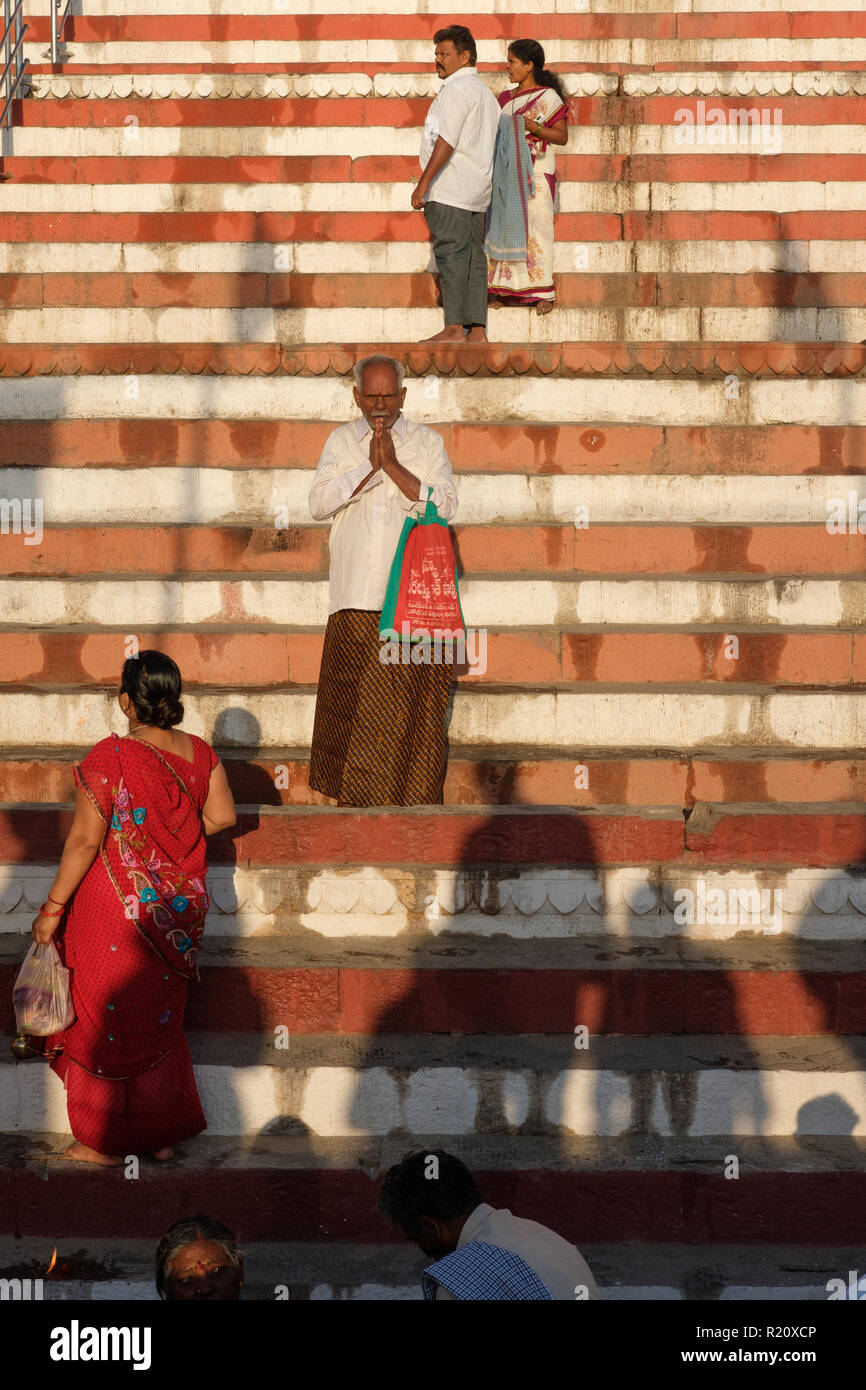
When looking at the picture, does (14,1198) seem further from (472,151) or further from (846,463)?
(472,151)

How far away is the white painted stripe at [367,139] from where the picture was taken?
9.59 meters

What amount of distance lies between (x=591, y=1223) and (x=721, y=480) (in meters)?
3.63

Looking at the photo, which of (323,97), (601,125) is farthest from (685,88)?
(323,97)

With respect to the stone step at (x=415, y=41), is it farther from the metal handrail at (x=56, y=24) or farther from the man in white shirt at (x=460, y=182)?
the man in white shirt at (x=460, y=182)

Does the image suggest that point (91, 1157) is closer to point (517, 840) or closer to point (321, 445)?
point (517, 840)

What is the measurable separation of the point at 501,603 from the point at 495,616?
0.06 meters

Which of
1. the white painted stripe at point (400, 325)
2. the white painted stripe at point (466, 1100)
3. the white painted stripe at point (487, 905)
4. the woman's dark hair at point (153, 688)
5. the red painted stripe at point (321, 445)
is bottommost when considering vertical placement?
the white painted stripe at point (466, 1100)

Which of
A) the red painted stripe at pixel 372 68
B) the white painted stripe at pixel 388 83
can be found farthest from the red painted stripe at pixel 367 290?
the red painted stripe at pixel 372 68

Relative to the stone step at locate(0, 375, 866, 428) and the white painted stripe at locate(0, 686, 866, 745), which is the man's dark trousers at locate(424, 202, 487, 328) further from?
the white painted stripe at locate(0, 686, 866, 745)

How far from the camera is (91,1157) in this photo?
4707 mm

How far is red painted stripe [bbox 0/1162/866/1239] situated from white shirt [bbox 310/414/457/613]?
2.12 m

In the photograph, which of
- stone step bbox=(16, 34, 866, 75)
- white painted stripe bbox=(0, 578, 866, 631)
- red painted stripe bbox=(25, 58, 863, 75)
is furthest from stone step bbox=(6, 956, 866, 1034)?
stone step bbox=(16, 34, 866, 75)

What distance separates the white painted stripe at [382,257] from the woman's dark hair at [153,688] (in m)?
4.48

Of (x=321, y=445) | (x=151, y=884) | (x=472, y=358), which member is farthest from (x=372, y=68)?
(x=151, y=884)
